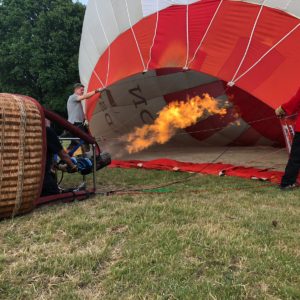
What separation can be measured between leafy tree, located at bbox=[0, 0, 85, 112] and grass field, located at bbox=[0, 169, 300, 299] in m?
16.7

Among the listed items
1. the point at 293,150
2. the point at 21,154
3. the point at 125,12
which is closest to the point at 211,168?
the point at 293,150

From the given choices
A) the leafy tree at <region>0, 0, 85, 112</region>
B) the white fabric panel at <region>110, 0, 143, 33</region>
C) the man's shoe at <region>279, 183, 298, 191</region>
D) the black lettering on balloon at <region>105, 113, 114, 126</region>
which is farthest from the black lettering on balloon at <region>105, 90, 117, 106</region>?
the leafy tree at <region>0, 0, 85, 112</region>

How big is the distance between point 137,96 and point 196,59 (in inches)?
102

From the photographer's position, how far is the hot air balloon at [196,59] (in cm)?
461

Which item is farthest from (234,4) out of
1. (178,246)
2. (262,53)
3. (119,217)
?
(178,246)

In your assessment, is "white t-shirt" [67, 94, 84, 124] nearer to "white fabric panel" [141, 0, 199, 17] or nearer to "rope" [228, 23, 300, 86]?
"white fabric panel" [141, 0, 199, 17]

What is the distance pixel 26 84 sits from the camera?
21266 mm

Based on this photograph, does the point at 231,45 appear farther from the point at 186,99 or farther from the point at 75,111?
the point at 75,111

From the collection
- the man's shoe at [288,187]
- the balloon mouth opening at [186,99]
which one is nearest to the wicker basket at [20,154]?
the man's shoe at [288,187]

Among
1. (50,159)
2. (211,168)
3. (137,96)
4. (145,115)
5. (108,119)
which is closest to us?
(50,159)

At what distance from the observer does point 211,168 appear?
18.9ft

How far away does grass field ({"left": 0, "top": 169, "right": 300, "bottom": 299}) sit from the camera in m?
1.88

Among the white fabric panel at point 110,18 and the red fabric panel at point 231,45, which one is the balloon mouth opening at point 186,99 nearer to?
the white fabric panel at point 110,18

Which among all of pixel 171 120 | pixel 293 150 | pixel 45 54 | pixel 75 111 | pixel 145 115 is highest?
pixel 45 54
